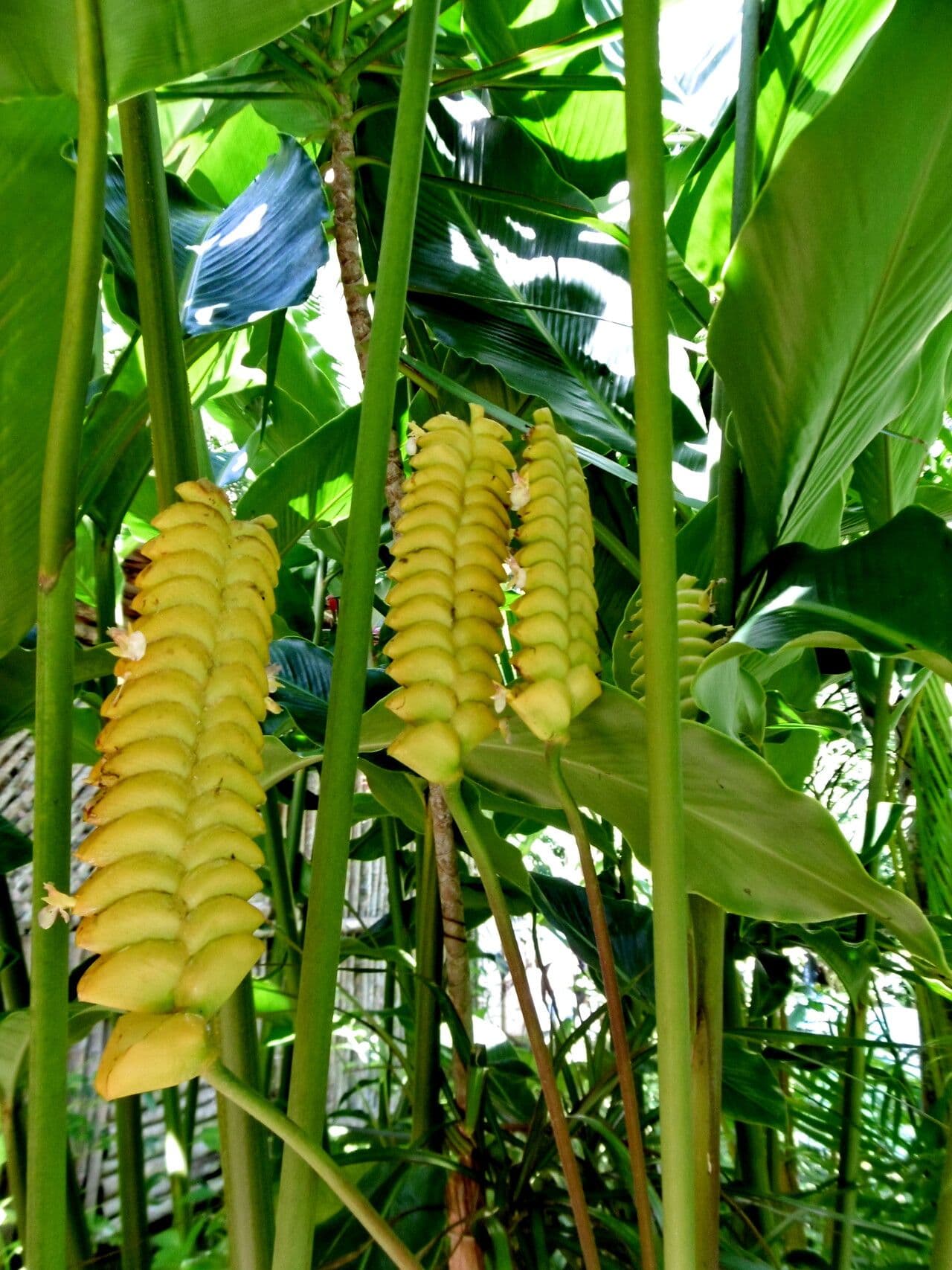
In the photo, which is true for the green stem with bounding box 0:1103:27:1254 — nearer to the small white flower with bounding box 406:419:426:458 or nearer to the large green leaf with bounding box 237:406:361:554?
the small white flower with bounding box 406:419:426:458

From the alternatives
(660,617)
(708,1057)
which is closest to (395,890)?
(708,1057)

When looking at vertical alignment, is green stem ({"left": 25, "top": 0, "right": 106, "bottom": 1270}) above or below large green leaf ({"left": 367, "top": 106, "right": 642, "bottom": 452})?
below

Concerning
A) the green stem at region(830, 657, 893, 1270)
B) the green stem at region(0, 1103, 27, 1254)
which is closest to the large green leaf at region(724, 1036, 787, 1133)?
the green stem at region(830, 657, 893, 1270)

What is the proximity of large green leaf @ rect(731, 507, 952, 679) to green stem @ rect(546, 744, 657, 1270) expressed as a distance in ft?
0.28

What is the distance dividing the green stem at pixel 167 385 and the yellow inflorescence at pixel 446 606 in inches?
3.9

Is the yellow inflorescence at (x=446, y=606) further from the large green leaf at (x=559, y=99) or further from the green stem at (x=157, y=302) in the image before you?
the large green leaf at (x=559, y=99)

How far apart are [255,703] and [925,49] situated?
1.00 ft

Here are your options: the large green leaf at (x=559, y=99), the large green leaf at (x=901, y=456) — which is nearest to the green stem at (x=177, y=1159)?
the large green leaf at (x=901, y=456)

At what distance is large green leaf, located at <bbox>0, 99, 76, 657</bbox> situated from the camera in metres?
0.35

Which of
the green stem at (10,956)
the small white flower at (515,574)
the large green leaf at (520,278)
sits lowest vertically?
the green stem at (10,956)

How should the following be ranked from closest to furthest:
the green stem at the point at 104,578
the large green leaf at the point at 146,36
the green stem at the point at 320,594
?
the large green leaf at the point at 146,36 → the green stem at the point at 104,578 → the green stem at the point at 320,594

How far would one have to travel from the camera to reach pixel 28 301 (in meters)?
0.36

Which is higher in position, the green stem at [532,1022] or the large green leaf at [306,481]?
the large green leaf at [306,481]

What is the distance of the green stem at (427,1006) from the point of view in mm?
576
